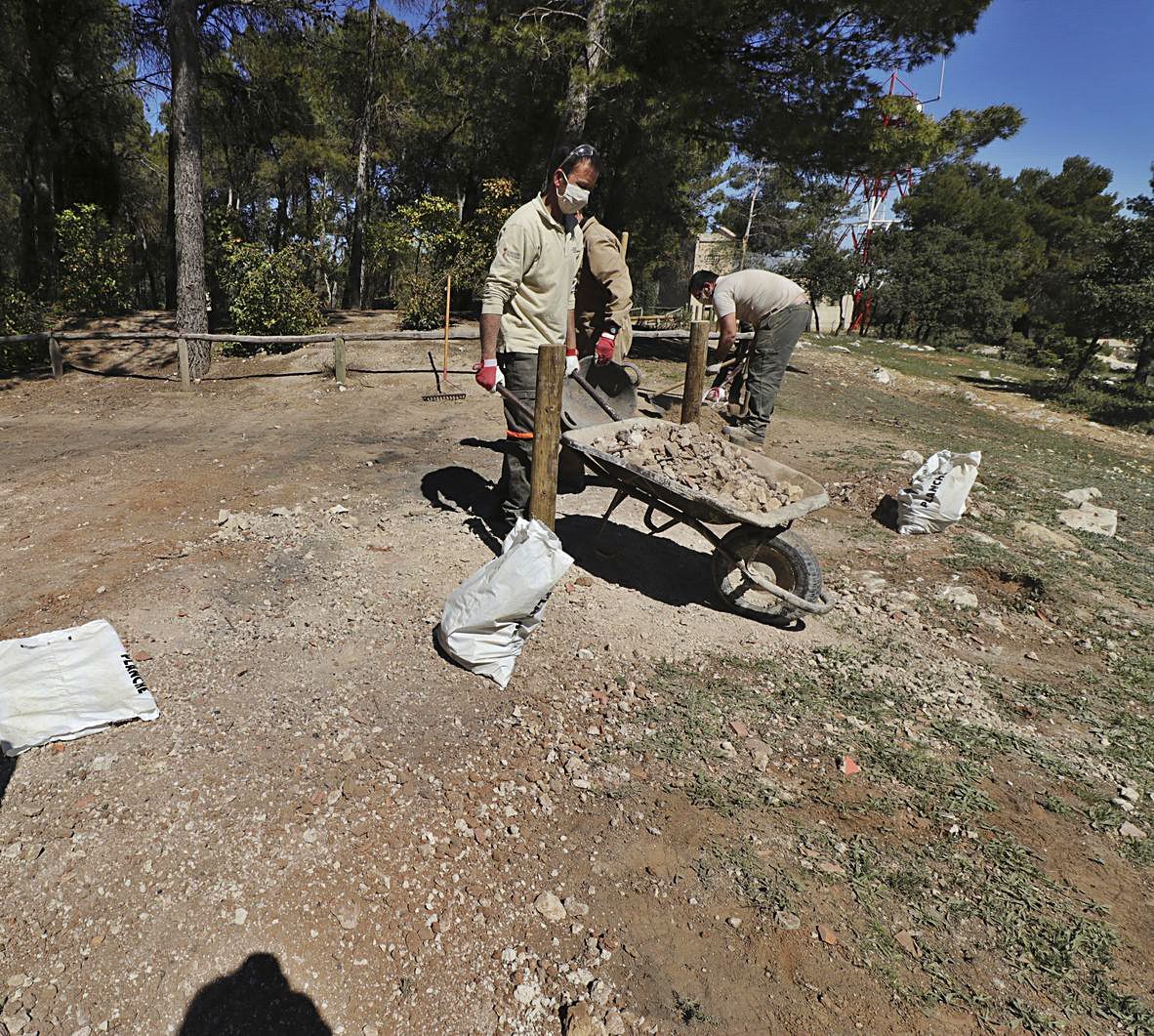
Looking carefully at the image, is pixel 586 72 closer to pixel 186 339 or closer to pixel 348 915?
pixel 186 339

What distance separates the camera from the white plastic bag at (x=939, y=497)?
16.9 ft

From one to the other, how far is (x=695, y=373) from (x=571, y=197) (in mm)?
2531

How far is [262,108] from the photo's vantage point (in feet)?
40.7

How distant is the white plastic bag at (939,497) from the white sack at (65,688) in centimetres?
502

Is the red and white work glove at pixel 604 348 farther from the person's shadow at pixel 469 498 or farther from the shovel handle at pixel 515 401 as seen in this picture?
the person's shadow at pixel 469 498

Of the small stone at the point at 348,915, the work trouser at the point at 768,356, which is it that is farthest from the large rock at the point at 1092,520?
the small stone at the point at 348,915

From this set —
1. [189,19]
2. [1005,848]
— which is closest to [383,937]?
[1005,848]

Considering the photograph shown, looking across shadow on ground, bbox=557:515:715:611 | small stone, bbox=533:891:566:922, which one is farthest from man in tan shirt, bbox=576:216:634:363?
small stone, bbox=533:891:566:922

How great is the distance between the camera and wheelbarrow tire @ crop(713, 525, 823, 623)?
357 cm

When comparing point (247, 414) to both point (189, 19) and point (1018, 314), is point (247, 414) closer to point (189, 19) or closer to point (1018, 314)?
point (189, 19)

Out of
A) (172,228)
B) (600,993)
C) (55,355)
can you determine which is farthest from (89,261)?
(600,993)

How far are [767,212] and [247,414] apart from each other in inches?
1226

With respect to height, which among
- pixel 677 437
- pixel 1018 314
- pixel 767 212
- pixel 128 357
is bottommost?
pixel 128 357

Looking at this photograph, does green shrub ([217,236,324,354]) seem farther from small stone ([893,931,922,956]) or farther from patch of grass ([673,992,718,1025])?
small stone ([893,931,922,956])
